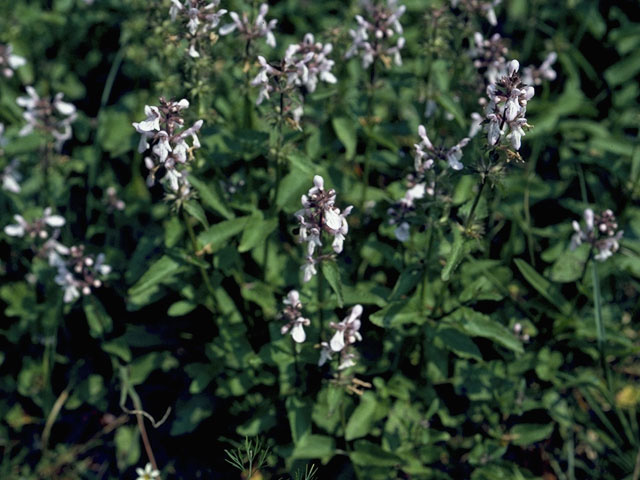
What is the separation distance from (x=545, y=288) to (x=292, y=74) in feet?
8.55

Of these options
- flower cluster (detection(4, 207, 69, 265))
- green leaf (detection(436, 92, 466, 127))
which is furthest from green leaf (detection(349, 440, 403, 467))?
flower cluster (detection(4, 207, 69, 265))

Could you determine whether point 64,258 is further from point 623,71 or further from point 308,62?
point 623,71

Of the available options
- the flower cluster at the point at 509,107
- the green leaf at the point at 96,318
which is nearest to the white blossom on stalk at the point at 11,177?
the green leaf at the point at 96,318

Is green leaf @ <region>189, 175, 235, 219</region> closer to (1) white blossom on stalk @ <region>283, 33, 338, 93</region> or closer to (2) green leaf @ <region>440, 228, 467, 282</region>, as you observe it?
(1) white blossom on stalk @ <region>283, 33, 338, 93</region>

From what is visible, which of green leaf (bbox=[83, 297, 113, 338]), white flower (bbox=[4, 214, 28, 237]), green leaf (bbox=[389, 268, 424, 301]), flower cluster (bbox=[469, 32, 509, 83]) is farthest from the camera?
white flower (bbox=[4, 214, 28, 237])

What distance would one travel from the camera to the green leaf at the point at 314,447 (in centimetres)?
481

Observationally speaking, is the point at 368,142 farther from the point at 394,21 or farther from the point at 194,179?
the point at 194,179

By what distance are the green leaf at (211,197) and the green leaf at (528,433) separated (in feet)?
9.20

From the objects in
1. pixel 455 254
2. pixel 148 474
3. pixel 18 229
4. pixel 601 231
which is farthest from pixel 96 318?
pixel 601 231

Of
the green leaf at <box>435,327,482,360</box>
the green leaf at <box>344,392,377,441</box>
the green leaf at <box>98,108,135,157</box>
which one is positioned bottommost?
the green leaf at <box>344,392,377,441</box>

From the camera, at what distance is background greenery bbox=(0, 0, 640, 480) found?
4.88 m

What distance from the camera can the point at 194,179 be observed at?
476 cm

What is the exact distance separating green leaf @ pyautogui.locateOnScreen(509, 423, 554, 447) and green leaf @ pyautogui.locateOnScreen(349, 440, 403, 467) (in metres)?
1.01

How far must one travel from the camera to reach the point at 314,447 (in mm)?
4871
